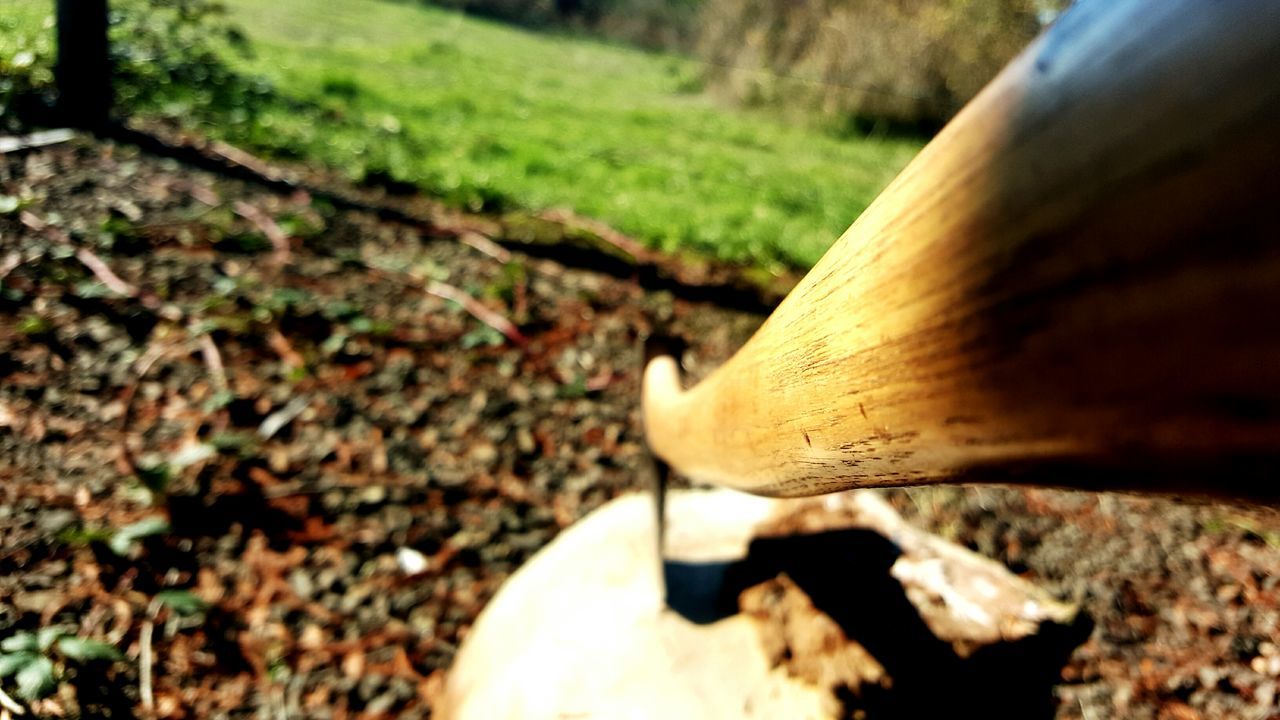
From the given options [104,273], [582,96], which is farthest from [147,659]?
[582,96]

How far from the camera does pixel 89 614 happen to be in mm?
1863

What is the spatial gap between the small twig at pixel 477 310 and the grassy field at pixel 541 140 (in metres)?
1.44

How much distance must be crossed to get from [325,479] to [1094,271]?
8.52 ft

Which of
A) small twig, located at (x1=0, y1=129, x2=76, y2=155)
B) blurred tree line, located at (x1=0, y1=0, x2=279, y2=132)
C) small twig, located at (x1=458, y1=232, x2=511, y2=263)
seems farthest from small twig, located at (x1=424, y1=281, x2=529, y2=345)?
blurred tree line, located at (x1=0, y1=0, x2=279, y2=132)

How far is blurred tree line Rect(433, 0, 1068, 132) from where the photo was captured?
495 inches

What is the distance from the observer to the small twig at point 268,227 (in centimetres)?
377

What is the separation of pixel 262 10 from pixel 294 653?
8056 mm

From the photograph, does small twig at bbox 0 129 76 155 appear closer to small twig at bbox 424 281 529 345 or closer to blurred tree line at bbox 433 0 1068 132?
small twig at bbox 424 281 529 345

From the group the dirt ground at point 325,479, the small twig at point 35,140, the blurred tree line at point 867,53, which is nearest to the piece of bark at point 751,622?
the dirt ground at point 325,479

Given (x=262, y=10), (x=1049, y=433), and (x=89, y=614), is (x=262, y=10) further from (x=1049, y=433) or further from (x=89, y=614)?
(x=1049, y=433)

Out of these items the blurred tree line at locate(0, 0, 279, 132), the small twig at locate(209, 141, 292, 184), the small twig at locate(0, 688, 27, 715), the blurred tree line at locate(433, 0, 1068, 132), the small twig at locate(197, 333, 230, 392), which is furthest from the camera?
the blurred tree line at locate(433, 0, 1068, 132)

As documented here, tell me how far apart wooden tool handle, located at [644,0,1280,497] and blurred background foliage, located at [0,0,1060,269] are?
4546 mm

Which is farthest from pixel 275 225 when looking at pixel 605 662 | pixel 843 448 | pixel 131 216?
pixel 843 448

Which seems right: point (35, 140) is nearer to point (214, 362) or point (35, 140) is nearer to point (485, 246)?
point (214, 362)
